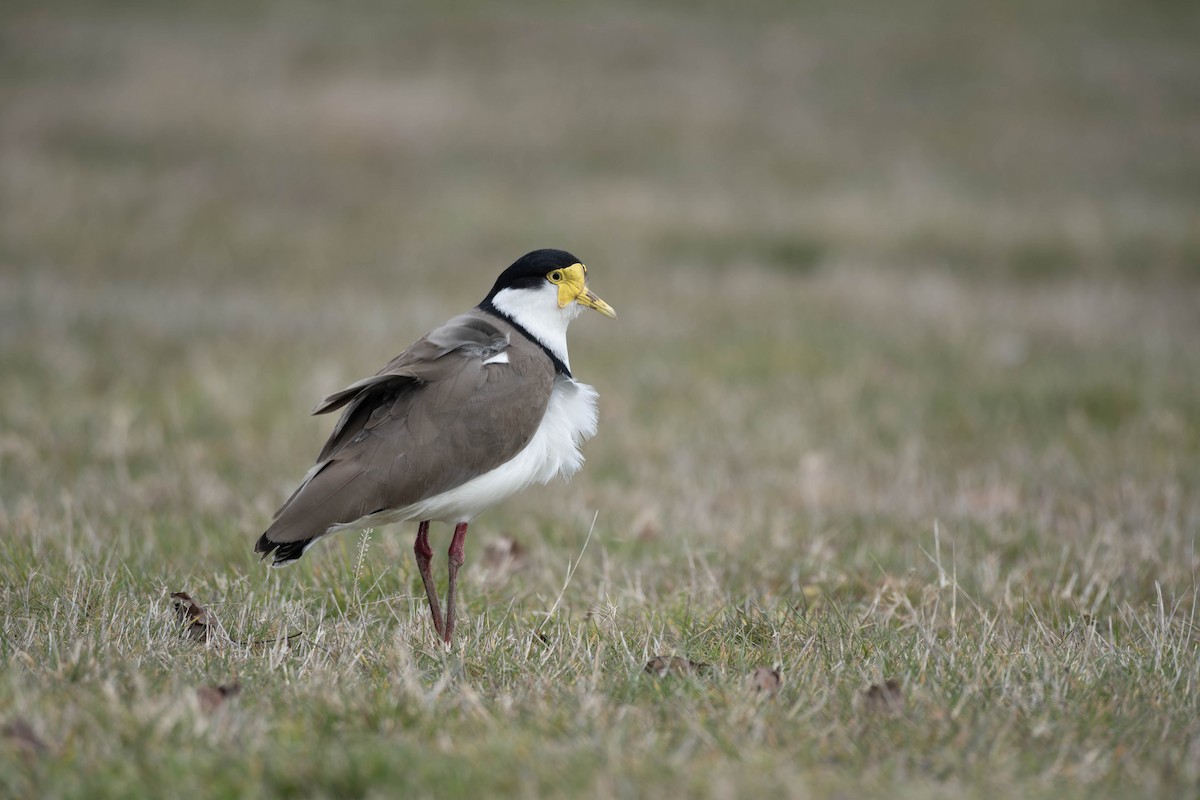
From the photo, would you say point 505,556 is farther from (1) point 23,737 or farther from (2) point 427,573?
(1) point 23,737

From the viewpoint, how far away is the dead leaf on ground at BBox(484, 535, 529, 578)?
501 centimetres

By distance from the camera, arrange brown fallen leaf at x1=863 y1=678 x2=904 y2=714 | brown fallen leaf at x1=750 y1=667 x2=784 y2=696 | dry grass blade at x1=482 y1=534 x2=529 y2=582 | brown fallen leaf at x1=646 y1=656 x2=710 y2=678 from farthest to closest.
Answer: dry grass blade at x1=482 y1=534 x2=529 y2=582 < brown fallen leaf at x1=646 y1=656 x2=710 y2=678 < brown fallen leaf at x1=750 y1=667 x2=784 y2=696 < brown fallen leaf at x1=863 y1=678 x2=904 y2=714

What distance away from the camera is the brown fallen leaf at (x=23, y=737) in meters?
2.60

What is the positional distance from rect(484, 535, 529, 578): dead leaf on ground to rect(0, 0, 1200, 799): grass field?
1.1 inches

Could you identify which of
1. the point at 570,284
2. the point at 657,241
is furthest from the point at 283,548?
the point at 657,241

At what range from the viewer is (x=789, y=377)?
369 inches

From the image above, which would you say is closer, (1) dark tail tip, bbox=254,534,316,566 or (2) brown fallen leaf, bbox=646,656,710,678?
(2) brown fallen leaf, bbox=646,656,710,678

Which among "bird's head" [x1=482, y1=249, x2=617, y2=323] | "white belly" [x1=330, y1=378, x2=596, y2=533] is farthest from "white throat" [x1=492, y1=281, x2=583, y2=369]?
"white belly" [x1=330, y1=378, x2=596, y2=533]

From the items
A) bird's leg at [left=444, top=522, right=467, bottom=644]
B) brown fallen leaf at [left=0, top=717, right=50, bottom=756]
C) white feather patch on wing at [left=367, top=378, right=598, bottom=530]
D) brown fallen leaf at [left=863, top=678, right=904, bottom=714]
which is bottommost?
brown fallen leaf at [left=863, top=678, right=904, bottom=714]

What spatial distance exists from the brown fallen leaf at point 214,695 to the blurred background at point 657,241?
191cm

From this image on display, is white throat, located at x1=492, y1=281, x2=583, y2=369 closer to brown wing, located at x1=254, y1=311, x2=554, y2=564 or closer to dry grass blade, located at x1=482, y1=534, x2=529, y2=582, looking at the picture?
brown wing, located at x1=254, y1=311, x2=554, y2=564

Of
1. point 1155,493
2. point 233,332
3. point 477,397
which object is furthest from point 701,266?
point 477,397

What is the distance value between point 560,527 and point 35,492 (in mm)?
2632

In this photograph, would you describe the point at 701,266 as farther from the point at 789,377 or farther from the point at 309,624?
the point at 309,624
